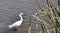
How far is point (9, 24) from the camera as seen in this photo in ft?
20.0

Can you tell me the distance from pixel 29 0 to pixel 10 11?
3.43ft

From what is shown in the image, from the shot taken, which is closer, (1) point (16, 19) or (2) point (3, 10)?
(1) point (16, 19)

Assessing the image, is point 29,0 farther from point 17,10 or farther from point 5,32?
point 5,32

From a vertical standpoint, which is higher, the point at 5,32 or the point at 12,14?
the point at 12,14

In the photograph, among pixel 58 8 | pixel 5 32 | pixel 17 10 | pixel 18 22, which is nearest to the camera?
pixel 58 8

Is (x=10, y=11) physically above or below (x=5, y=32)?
above

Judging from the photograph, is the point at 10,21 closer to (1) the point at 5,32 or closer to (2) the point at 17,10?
(1) the point at 5,32

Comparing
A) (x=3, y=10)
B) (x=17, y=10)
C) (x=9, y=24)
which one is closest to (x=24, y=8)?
(x=17, y=10)

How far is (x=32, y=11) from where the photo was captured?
6.88 m

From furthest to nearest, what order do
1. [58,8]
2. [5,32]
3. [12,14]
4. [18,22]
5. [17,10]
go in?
[17,10], [12,14], [18,22], [5,32], [58,8]

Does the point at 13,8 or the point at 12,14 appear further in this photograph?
the point at 13,8

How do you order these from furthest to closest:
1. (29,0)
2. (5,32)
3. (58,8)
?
1. (29,0)
2. (5,32)
3. (58,8)

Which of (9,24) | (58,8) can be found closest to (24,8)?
(9,24)

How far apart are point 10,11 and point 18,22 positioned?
96cm
